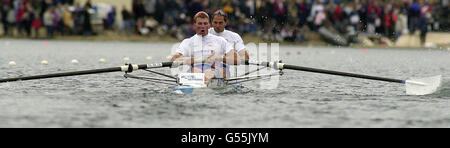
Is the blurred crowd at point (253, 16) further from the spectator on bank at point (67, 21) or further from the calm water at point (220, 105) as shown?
the calm water at point (220, 105)

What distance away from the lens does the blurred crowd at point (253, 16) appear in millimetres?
33281

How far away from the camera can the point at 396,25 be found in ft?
110

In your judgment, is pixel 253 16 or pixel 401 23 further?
pixel 253 16

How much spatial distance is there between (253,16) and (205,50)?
2185 cm

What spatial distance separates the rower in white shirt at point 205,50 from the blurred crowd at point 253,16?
2000 centimetres

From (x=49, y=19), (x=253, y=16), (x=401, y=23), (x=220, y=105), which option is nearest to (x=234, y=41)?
(x=220, y=105)

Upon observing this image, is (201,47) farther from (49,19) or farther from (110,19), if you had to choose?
(110,19)

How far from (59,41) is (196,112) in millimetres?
26718

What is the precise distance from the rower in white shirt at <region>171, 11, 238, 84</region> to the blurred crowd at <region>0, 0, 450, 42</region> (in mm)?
19999

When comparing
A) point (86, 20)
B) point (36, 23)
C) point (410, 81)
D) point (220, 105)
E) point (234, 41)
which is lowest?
point (220, 105)

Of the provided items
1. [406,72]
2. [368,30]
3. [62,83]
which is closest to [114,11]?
[368,30]

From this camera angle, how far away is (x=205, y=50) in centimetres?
1312

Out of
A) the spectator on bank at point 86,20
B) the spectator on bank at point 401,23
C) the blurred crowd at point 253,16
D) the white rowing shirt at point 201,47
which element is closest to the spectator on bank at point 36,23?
the blurred crowd at point 253,16
